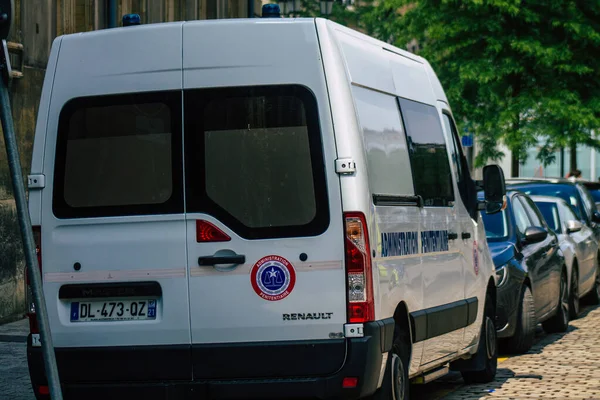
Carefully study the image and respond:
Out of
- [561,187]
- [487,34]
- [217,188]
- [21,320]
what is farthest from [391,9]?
[217,188]

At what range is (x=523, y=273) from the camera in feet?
43.4

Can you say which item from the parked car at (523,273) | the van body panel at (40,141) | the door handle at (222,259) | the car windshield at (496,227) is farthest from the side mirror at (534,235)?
the van body panel at (40,141)

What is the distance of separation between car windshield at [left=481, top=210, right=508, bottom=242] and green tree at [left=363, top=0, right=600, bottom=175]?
1842 cm

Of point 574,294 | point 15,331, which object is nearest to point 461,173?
point 15,331

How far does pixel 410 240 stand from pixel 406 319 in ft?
1.64

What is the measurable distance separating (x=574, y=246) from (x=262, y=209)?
416 inches

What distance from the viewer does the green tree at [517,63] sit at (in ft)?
106

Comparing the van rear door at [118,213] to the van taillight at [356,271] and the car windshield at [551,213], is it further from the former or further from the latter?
the car windshield at [551,213]

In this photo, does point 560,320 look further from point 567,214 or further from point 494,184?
point 494,184

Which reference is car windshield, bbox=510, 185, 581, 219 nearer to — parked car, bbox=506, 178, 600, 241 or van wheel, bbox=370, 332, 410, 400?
parked car, bbox=506, 178, 600, 241

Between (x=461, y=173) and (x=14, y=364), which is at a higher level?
(x=461, y=173)

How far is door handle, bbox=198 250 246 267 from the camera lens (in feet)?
24.2

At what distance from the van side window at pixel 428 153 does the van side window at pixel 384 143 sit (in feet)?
0.73

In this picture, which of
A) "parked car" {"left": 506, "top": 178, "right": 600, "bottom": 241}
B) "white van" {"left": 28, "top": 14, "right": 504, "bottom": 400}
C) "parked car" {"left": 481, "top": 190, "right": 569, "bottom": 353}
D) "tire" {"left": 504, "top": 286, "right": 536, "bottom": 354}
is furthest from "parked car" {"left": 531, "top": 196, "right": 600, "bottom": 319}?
"white van" {"left": 28, "top": 14, "right": 504, "bottom": 400}
